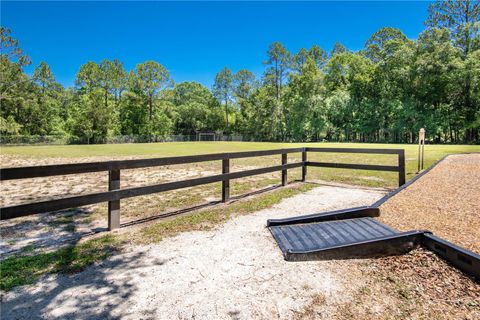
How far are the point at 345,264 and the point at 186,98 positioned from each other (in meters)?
75.1

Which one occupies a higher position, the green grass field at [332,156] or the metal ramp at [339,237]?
the green grass field at [332,156]

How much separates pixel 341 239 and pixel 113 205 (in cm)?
358

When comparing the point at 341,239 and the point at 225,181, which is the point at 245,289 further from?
the point at 225,181

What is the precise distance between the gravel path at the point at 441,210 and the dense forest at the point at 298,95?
38.0 metres

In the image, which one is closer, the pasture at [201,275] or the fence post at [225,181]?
the pasture at [201,275]

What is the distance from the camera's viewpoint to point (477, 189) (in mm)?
6496

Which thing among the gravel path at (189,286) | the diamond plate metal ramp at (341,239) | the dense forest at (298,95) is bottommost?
the gravel path at (189,286)

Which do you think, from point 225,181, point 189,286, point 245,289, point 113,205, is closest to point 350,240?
point 245,289

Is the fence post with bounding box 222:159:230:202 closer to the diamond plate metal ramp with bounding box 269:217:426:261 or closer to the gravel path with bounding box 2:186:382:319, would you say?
the diamond plate metal ramp with bounding box 269:217:426:261

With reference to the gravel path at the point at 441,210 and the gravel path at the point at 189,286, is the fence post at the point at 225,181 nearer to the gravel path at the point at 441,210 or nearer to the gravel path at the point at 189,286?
the gravel path at the point at 189,286

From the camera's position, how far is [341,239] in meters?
3.59

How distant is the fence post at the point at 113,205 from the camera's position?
4312 millimetres

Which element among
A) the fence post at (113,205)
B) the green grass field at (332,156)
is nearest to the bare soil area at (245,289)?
the fence post at (113,205)

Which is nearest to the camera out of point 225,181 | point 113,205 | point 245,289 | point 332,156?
point 245,289
